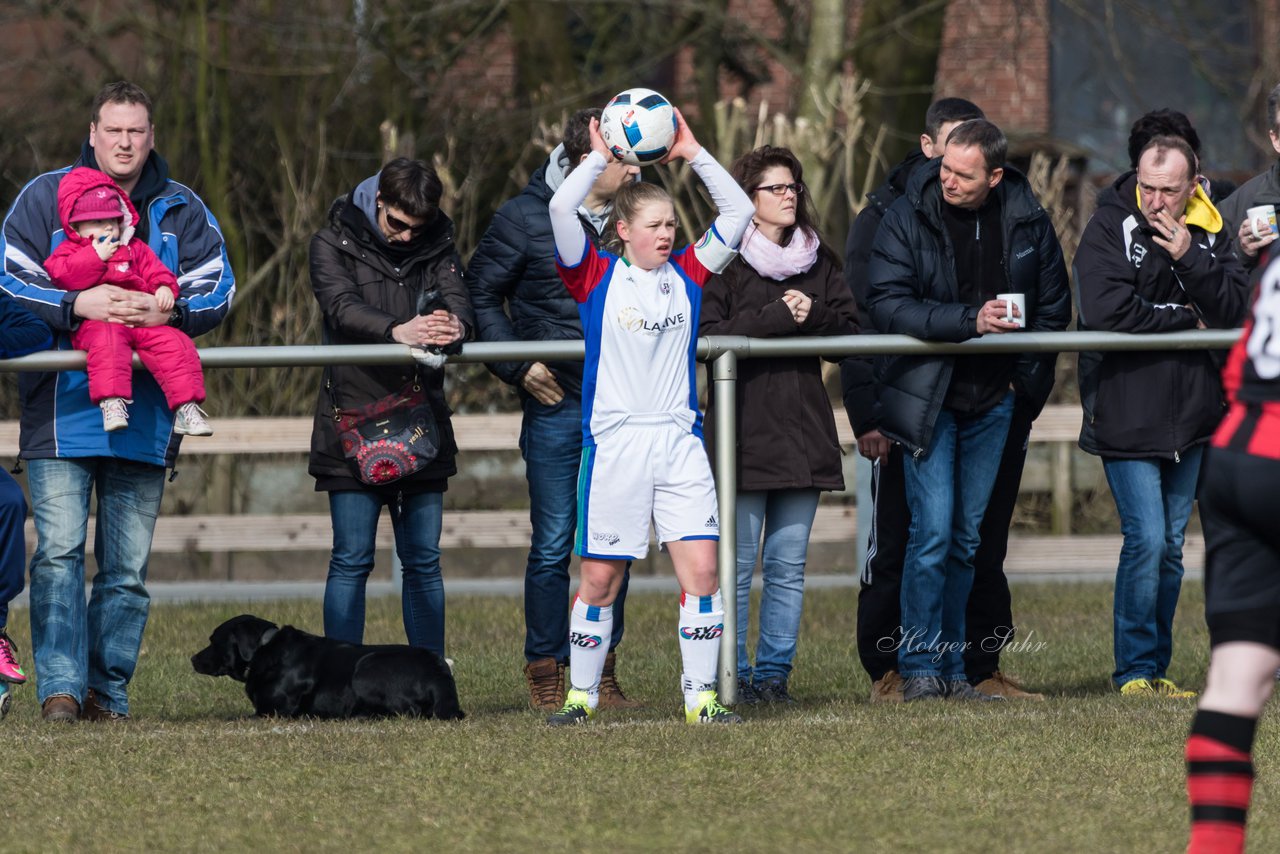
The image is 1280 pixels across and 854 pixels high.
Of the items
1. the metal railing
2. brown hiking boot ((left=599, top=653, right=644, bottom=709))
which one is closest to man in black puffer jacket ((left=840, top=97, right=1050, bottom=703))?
the metal railing

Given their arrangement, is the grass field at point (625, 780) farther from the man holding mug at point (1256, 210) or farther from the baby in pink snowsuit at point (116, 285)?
the man holding mug at point (1256, 210)

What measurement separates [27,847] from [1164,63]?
63.1 ft

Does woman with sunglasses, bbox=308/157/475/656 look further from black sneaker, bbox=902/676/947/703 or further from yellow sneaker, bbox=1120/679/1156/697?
yellow sneaker, bbox=1120/679/1156/697

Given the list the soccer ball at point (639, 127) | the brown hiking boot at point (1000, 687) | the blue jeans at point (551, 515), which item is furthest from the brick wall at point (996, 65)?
the soccer ball at point (639, 127)

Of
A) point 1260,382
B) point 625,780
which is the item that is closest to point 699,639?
point 625,780

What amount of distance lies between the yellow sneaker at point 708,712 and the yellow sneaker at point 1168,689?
1717 mm

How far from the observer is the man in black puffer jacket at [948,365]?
6953 millimetres

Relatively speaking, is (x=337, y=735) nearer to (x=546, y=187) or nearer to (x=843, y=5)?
(x=546, y=187)

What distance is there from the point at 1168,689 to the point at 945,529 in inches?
41.1

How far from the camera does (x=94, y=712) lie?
6.73 metres

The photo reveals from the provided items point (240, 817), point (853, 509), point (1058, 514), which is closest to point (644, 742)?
point (240, 817)

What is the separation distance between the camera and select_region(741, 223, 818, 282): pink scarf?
7020 millimetres

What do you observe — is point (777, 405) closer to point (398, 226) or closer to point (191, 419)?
point (398, 226)

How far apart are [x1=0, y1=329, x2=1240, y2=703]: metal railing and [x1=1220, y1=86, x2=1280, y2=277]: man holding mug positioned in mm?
872
